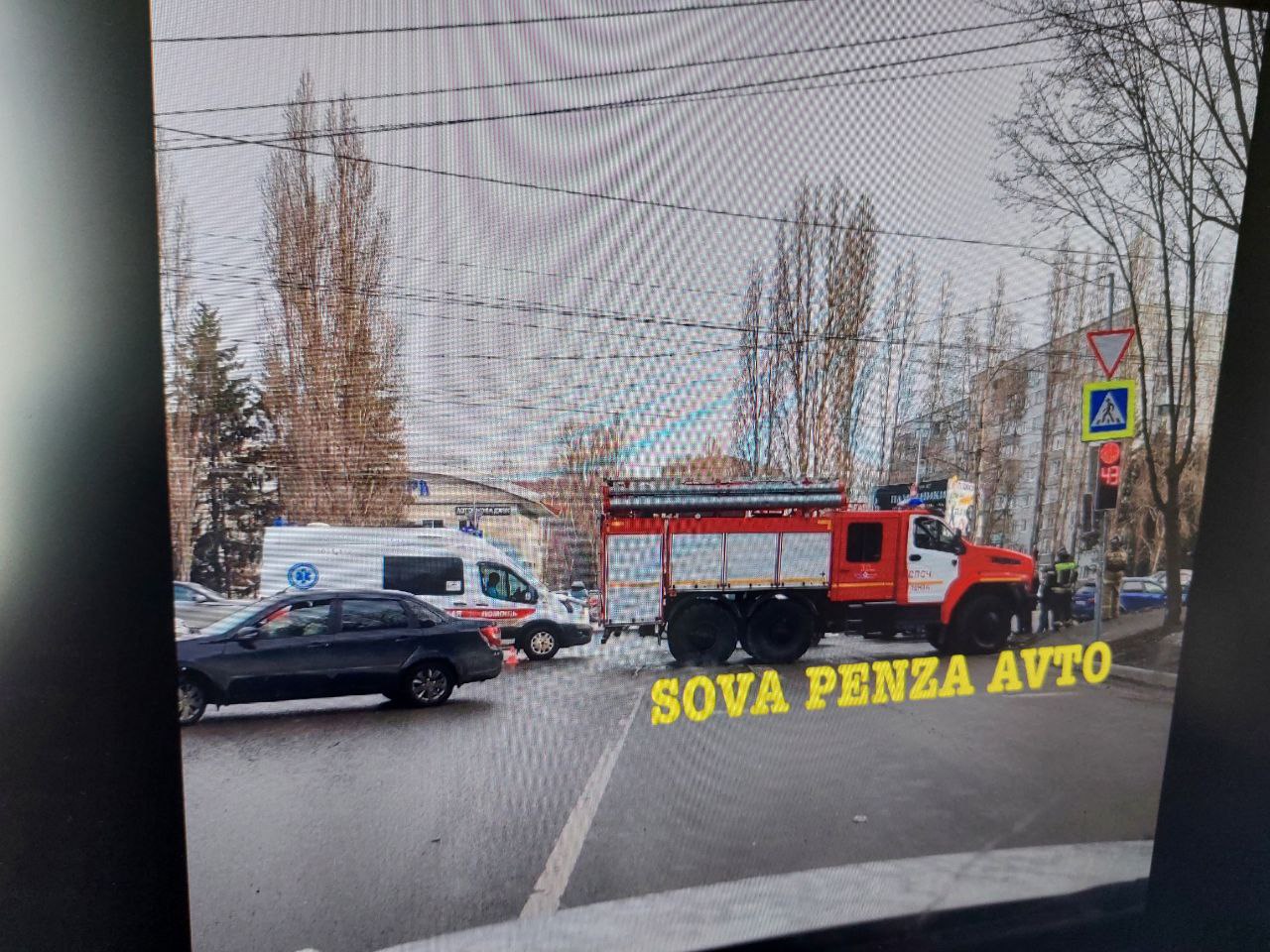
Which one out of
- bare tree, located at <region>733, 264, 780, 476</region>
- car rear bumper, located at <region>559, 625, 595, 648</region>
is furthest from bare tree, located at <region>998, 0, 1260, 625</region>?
car rear bumper, located at <region>559, 625, 595, 648</region>

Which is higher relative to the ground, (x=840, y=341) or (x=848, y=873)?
(x=840, y=341)

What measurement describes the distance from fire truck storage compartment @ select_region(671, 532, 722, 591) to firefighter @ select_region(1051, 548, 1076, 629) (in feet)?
2.12

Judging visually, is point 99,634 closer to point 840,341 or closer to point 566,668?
point 566,668

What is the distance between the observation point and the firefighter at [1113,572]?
1.42 meters

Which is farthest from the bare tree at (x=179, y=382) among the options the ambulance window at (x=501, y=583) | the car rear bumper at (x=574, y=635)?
the car rear bumper at (x=574, y=635)

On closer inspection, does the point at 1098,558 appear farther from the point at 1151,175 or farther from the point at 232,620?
the point at 232,620

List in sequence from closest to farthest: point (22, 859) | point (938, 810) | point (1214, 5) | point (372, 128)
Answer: point (22, 859) → point (372, 128) → point (1214, 5) → point (938, 810)

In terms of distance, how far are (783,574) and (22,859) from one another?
42.1 inches

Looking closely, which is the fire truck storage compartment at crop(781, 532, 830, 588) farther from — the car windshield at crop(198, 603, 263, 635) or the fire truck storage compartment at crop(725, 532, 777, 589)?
the car windshield at crop(198, 603, 263, 635)

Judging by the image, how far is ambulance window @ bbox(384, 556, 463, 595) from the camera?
100 centimetres

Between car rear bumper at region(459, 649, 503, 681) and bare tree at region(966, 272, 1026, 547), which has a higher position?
bare tree at region(966, 272, 1026, 547)

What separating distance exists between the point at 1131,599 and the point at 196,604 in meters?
1.55

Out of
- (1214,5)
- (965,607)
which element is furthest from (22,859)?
(1214,5)

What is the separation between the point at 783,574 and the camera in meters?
1.31
